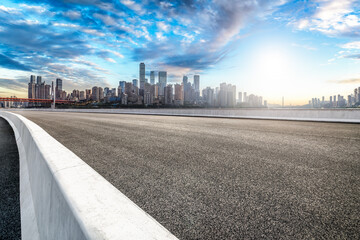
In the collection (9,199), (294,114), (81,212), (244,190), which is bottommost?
(9,199)

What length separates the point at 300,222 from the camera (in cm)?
203

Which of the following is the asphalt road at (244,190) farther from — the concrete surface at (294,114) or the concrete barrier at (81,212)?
the concrete surface at (294,114)

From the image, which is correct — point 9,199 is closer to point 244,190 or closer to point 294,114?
point 244,190

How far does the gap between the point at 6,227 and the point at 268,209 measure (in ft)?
10.9

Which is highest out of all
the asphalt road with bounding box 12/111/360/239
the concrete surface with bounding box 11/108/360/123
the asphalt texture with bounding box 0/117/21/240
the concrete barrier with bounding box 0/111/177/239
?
the concrete surface with bounding box 11/108/360/123

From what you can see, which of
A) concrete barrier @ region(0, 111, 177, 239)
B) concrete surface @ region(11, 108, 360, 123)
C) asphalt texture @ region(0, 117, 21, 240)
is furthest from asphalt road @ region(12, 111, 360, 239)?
concrete surface @ region(11, 108, 360, 123)

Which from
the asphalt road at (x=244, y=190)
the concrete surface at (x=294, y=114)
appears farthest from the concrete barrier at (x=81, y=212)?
the concrete surface at (x=294, y=114)

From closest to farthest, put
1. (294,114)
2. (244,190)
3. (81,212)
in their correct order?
(81,212) < (244,190) < (294,114)

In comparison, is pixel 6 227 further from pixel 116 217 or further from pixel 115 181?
pixel 116 217

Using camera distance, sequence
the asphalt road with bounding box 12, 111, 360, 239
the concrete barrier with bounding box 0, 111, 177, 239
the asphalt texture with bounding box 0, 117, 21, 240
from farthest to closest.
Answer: the asphalt texture with bounding box 0, 117, 21, 240 → the asphalt road with bounding box 12, 111, 360, 239 → the concrete barrier with bounding box 0, 111, 177, 239

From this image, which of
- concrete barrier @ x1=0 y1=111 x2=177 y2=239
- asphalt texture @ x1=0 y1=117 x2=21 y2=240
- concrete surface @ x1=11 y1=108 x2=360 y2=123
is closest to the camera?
concrete barrier @ x1=0 y1=111 x2=177 y2=239

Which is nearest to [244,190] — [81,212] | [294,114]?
[81,212]

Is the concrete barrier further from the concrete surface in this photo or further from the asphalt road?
the concrete surface

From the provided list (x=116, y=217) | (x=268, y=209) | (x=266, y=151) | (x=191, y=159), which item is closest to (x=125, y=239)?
(x=116, y=217)
